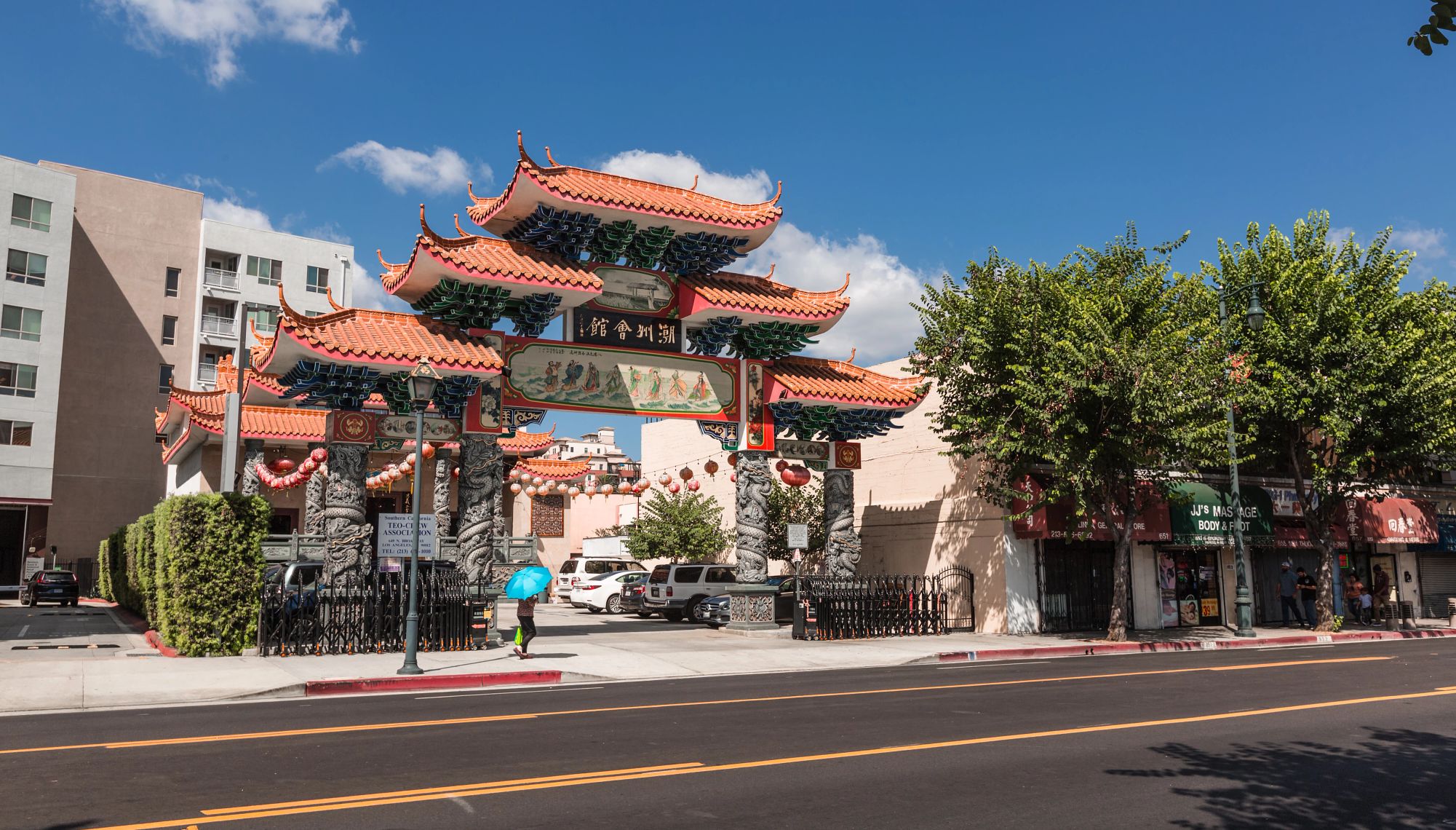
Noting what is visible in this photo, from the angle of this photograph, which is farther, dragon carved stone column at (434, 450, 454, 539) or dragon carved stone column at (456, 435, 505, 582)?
dragon carved stone column at (434, 450, 454, 539)

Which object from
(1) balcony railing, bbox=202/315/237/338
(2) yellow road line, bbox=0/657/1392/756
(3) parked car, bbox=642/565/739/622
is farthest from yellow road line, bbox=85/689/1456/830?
(1) balcony railing, bbox=202/315/237/338

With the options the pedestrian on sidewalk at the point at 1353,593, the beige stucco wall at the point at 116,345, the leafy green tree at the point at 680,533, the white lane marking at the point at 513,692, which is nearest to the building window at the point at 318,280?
the beige stucco wall at the point at 116,345

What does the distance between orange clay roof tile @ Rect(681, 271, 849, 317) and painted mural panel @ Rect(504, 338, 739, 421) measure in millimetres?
1598

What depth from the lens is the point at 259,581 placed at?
17.5m

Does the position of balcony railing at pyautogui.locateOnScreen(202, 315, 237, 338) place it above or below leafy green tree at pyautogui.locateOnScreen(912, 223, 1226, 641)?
above

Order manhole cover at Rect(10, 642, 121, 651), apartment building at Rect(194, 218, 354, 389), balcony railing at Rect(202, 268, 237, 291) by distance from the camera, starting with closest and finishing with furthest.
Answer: manhole cover at Rect(10, 642, 121, 651) → apartment building at Rect(194, 218, 354, 389) → balcony railing at Rect(202, 268, 237, 291)

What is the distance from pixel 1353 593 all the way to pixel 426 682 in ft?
90.8

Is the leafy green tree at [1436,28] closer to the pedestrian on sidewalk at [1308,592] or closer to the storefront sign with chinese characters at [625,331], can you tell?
the storefront sign with chinese characters at [625,331]

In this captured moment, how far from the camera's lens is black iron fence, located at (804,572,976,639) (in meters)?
23.3

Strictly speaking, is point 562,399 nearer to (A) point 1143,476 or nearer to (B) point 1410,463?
(A) point 1143,476

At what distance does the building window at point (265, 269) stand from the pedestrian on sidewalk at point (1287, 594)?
181 feet

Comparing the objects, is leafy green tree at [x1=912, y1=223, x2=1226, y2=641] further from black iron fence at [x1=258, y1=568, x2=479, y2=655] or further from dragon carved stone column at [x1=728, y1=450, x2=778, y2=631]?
black iron fence at [x1=258, y1=568, x2=479, y2=655]

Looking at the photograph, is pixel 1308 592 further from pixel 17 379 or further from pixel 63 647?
pixel 17 379

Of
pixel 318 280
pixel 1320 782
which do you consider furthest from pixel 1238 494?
pixel 318 280
